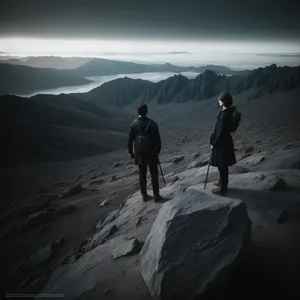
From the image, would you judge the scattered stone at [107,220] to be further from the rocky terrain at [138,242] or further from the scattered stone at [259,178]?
the scattered stone at [259,178]

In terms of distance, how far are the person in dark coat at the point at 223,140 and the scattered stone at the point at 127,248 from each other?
241 cm

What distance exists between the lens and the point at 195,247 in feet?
14.1

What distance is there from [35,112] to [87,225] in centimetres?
7958

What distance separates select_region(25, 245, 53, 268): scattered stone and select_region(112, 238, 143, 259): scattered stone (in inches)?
127

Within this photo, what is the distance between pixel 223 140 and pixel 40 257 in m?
6.27

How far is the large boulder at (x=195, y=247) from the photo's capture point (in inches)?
157

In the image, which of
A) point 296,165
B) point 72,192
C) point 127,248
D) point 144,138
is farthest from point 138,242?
point 72,192

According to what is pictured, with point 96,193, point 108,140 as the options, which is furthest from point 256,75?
point 96,193

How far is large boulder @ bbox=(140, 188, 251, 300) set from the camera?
3979mm

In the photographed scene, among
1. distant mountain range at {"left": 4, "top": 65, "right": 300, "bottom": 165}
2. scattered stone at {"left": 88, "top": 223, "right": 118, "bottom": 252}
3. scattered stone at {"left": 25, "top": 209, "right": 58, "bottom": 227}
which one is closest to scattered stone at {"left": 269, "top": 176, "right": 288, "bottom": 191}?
scattered stone at {"left": 88, "top": 223, "right": 118, "bottom": 252}

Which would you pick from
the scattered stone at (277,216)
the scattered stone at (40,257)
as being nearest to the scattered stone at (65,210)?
the scattered stone at (40,257)

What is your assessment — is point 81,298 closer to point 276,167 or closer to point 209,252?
point 209,252

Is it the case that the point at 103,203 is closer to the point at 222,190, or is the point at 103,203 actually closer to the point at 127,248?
the point at 127,248

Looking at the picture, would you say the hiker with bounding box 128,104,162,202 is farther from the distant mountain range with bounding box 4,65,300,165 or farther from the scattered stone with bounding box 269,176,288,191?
the distant mountain range with bounding box 4,65,300,165
